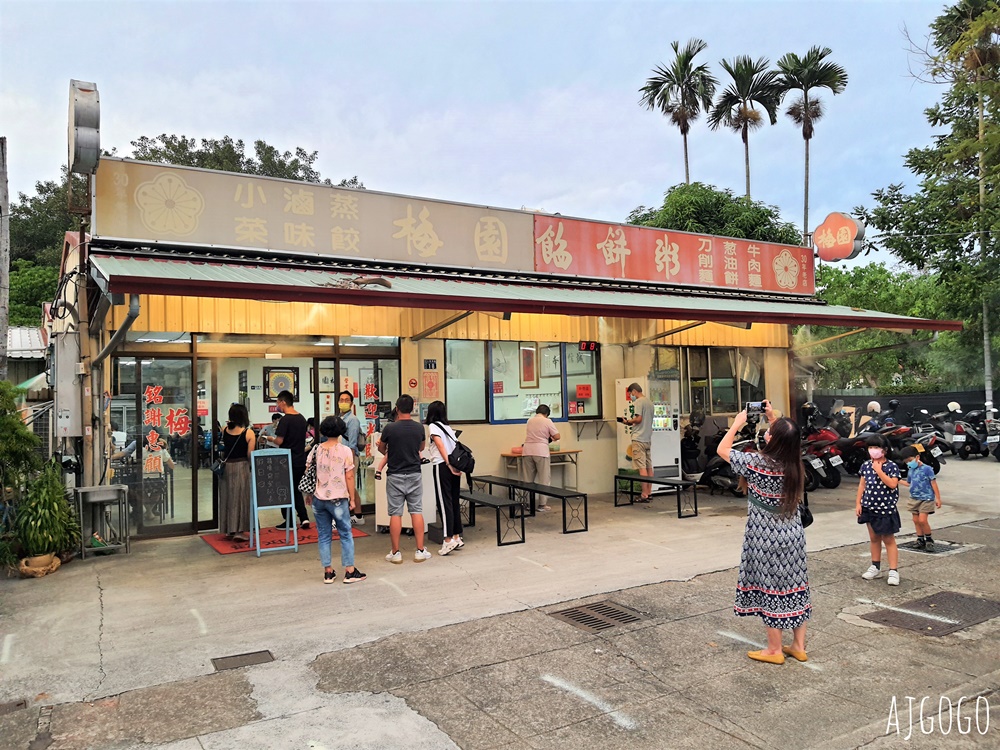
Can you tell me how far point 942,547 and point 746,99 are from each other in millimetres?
31899

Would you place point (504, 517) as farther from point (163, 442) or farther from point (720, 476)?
point (163, 442)

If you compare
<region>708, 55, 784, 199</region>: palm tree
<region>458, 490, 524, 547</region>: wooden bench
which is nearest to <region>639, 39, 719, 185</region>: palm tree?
<region>708, 55, 784, 199</region>: palm tree

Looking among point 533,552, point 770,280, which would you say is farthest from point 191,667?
point 770,280

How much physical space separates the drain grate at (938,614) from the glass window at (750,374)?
8.02m

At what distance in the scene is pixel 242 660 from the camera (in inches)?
183

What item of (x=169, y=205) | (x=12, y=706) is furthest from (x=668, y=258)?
(x=12, y=706)

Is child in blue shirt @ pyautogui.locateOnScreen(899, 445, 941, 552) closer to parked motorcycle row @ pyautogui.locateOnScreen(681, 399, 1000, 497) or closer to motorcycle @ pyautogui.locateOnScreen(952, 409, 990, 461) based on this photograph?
parked motorcycle row @ pyautogui.locateOnScreen(681, 399, 1000, 497)

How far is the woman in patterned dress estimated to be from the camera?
4.33 meters

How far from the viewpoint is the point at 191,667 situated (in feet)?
14.9

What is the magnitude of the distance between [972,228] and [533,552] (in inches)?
547

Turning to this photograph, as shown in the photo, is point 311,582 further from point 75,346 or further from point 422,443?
point 75,346

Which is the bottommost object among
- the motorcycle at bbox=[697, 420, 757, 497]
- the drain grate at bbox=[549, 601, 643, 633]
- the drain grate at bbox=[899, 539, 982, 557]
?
the drain grate at bbox=[899, 539, 982, 557]

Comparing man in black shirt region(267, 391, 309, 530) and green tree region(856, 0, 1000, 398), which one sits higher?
green tree region(856, 0, 1000, 398)

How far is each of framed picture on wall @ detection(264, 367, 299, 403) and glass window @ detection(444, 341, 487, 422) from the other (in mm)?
2208
